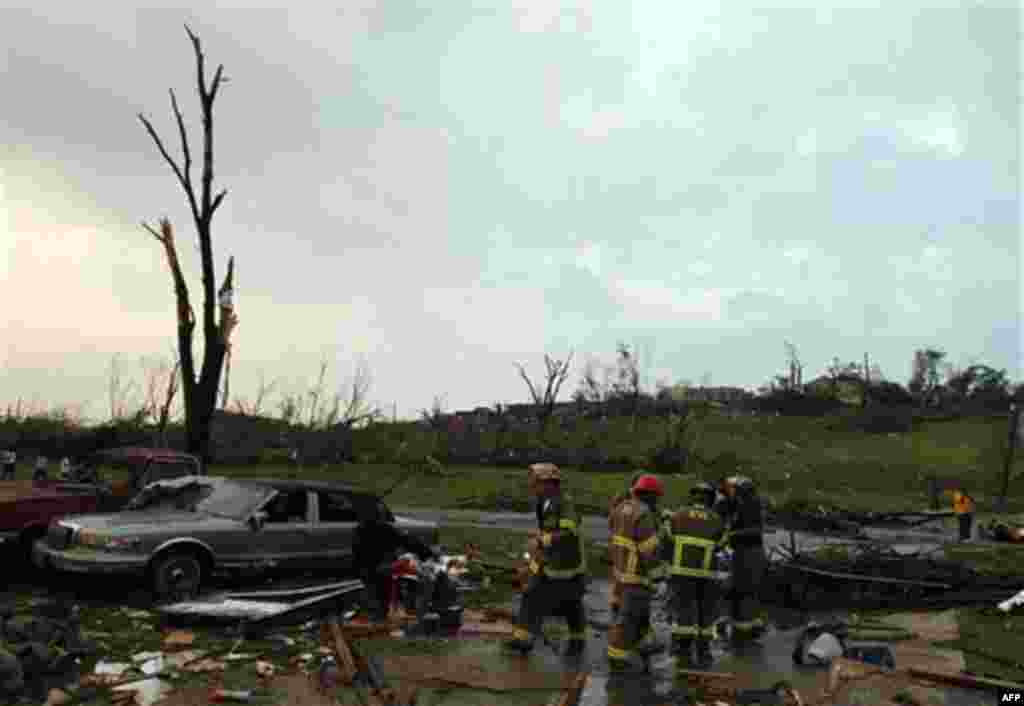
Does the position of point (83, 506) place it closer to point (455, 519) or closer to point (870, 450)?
point (455, 519)

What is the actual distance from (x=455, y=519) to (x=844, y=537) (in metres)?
8.78

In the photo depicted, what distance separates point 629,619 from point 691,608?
1.08 meters

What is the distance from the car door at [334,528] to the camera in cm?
1267

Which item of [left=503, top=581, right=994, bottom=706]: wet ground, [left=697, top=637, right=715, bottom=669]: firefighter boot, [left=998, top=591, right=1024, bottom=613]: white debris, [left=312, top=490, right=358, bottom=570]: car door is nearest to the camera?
[left=503, top=581, right=994, bottom=706]: wet ground

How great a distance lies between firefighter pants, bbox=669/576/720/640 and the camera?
10.2 metres

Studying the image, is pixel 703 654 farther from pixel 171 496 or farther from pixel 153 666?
pixel 171 496

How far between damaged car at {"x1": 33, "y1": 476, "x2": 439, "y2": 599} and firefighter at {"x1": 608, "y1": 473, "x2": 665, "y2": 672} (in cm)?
355

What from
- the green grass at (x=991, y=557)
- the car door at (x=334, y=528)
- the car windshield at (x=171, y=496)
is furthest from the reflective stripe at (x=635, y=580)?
the green grass at (x=991, y=557)

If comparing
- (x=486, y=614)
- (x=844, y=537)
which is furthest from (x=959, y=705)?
(x=844, y=537)

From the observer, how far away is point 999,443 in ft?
143

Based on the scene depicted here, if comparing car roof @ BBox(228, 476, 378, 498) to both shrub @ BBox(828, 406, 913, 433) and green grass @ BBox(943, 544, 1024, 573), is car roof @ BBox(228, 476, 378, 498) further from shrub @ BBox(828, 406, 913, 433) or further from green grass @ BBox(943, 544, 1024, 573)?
shrub @ BBox(828, 406, 913, 433)

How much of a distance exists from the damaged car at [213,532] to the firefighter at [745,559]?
3964mm

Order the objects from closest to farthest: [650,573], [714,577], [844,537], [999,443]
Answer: [650,573] → [714,577] → [844,537] → [999,443]

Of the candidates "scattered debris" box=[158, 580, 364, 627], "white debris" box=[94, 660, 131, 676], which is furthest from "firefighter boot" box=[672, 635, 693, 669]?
"white debris" box=[94, 660, 131, 676]
